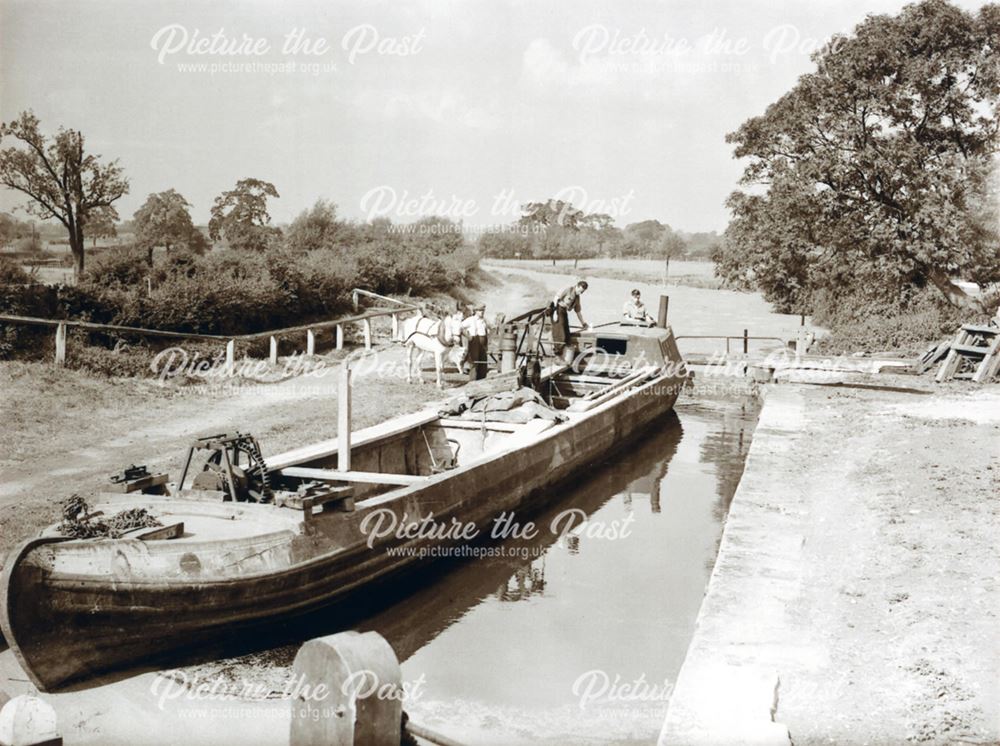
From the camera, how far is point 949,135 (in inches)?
922

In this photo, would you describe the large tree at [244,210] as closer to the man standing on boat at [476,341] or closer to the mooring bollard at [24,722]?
the man standing on boat at [476,341]

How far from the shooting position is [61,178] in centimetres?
1823

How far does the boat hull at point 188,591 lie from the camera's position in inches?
237

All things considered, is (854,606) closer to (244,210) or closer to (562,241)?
(244,210)

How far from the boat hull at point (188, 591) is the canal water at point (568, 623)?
688mm

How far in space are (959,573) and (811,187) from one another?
18147 mm

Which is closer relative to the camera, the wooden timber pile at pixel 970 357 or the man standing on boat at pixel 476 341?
the man standing on boat at pixel 476 341

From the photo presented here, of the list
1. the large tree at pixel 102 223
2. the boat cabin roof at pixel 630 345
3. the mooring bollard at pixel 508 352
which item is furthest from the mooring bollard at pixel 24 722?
the large tree at pixel 102 223

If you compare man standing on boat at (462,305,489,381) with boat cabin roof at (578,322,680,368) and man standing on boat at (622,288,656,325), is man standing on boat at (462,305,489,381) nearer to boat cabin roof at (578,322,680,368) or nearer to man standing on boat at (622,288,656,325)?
boat cabin roof at (578,322,680,368)

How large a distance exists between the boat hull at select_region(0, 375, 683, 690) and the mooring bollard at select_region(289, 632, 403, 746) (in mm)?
3490

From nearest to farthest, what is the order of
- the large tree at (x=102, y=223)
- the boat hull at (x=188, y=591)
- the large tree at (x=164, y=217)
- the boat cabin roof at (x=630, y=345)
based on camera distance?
the boat hull at (x=188, y=591) < the boat cabin roof at (x=630, y=345) < the large tree at (x=102, y=223) < the large tree at (x=164, y=217)

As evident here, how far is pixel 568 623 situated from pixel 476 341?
31.4 ft

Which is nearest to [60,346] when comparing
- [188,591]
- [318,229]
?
[188,591]

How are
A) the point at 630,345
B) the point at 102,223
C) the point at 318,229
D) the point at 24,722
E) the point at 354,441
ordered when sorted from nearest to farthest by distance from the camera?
the point at 24,722 < the point at 354,441 < the point at 630,345 < the point at 102,223 < the point at 318,229
